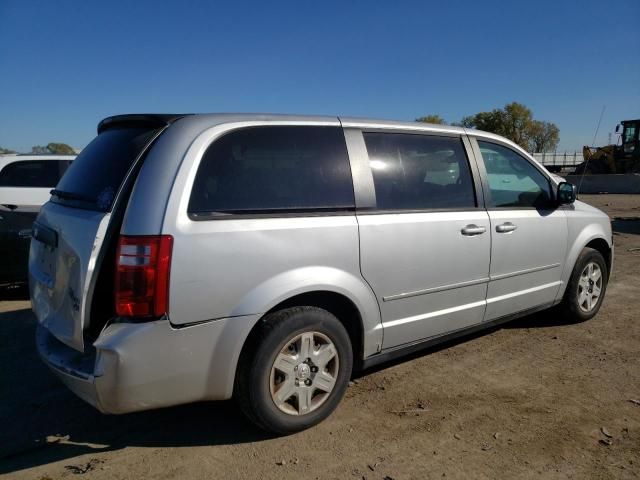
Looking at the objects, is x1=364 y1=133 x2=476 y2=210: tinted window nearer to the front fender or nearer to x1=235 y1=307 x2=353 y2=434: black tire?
x1=235 y1=307 x2=353 y2=434: black tire

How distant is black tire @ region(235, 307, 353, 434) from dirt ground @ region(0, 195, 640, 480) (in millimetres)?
120

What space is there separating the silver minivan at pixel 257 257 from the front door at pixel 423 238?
0.01 metres

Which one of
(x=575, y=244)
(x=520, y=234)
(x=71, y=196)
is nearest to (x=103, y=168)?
(x=71, y=196)

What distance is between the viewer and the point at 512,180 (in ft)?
13.9

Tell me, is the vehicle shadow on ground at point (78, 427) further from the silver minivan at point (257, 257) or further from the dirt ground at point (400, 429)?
the silver minivan at point (257, 257)

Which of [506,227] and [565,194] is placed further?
[565,194]

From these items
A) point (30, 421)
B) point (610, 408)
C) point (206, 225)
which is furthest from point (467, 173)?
point (30, 421)

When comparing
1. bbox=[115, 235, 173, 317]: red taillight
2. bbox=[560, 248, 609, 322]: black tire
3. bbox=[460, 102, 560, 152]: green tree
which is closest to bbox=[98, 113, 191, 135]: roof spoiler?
bbox=[115, 235, 173, 317]: red taillight

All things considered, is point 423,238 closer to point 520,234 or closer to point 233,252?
point 520,234

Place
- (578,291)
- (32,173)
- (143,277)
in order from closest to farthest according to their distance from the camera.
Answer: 1. (143,277)
2. (578,291)
3. (32,173)

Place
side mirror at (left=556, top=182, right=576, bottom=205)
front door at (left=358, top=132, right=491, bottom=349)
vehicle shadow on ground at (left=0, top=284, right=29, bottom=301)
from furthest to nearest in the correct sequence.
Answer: vehicle shadow on ground at (left=0, top=284, right=29, bottom=301), side mirror at (left=556, top=182, right=576, bottom=205), front door at (left=358, top=132, right=491, bottom=349)

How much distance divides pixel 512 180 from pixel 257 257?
2.58 m

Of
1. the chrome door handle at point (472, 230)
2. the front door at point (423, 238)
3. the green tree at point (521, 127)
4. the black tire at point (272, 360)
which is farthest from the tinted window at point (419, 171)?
the green tree at point (521, 127)

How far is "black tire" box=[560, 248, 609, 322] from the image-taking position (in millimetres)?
4707
